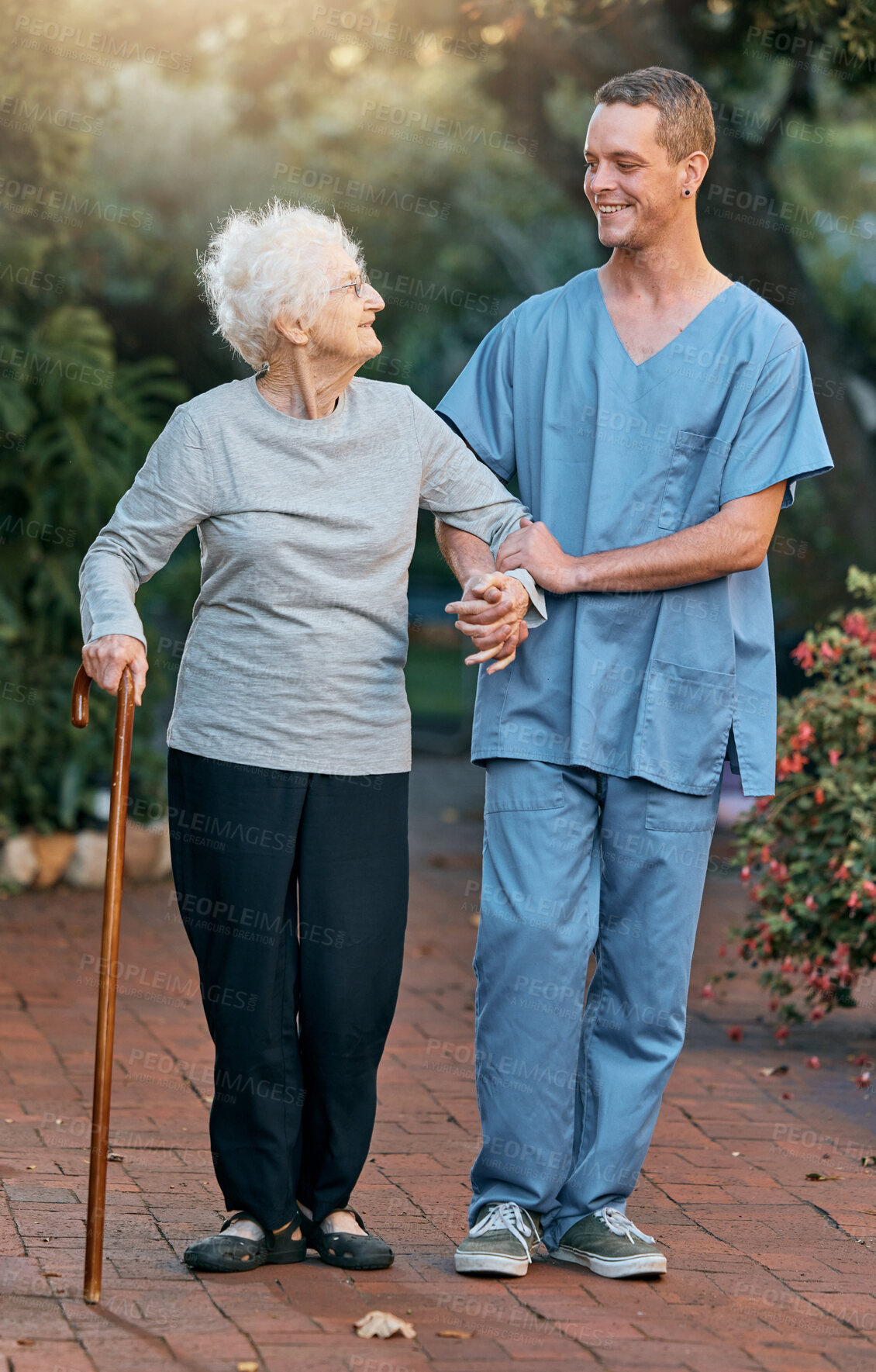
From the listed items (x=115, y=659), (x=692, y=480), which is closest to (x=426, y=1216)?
(x=115, y=659)

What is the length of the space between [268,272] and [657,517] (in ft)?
2.89

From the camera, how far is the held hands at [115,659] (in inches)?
113

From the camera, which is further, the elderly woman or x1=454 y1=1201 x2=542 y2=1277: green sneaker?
x1=454 y1=1201 x2=542 y2=1277: green sneaker

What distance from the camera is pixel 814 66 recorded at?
35.4ft

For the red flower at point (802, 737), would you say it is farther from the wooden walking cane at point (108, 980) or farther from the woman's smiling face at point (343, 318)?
the wooden walking cane at point (108, 980)

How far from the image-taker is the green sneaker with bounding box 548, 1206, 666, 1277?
3.19 metres

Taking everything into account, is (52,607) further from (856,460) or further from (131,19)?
(856,460)

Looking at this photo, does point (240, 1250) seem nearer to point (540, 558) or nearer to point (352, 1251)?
point (352, 1251)

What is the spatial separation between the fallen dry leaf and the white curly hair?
172cm

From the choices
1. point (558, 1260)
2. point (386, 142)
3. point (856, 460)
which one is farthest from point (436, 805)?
point (386, 142)

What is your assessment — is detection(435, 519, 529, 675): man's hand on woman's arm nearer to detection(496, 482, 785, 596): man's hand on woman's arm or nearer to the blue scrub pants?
detection(496, 482, 785, 596): man's hand on woman's arm

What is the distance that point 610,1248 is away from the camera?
3.21 meters

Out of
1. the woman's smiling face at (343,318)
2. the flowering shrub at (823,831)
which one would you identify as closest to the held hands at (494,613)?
the woman's smiling face at (343,318)

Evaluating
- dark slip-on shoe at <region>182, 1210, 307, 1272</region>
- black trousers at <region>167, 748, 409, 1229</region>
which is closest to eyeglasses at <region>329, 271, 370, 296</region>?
black trousers at <region>167, 748, 409, 1229</region>
